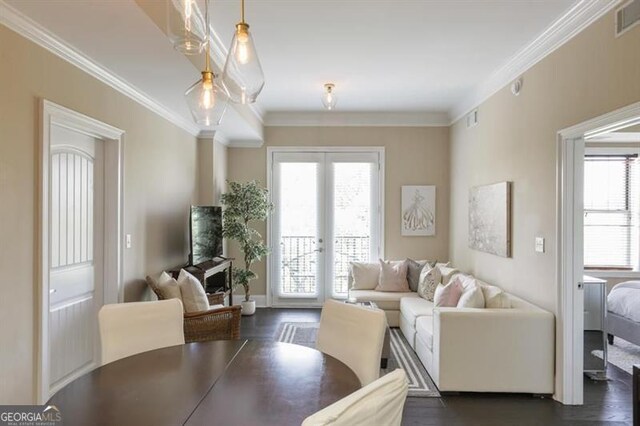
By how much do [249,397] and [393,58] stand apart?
3235mm

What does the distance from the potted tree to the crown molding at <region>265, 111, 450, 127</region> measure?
1.13 metres

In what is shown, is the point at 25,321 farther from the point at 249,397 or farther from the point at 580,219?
the point at 580,219

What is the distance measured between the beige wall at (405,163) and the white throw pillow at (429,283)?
3.32 ft

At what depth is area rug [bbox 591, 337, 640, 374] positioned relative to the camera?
3742mm

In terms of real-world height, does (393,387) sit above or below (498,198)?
below

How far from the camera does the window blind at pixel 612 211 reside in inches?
215

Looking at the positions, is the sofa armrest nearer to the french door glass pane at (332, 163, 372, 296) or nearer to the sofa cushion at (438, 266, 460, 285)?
the sofa cushion at (438, 266, 460, 285)

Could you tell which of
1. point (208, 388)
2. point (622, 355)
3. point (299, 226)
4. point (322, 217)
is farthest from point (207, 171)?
point (622, 355)

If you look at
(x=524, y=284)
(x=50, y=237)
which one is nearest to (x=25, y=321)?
(x=50, y=237)

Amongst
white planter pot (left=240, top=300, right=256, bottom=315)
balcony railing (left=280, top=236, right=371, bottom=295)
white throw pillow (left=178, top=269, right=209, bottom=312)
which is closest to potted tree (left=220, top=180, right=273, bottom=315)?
white planter pot (left=240, top=300, right=256, bottom=315)

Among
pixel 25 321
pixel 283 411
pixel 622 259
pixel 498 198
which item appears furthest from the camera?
pixel 622 259

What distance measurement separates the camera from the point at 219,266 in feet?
15.6

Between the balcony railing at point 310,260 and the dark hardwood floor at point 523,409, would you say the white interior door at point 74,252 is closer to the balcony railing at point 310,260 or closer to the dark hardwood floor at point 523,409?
the dark hardwood floor at point 523,409

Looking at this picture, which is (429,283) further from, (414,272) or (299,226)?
(299,226)
